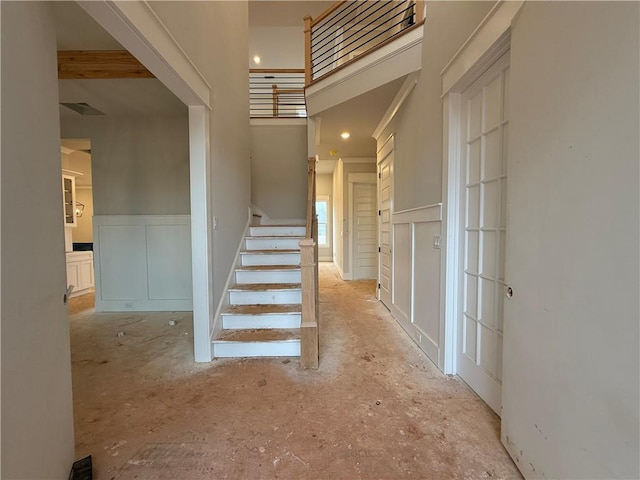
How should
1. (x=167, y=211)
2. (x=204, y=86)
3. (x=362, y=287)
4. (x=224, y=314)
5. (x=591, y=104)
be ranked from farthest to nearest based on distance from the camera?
(x=362, y=287) → (x=167, y=211) → (x=224, y=314) → (x=204, y=86) → (x=591, y=104)

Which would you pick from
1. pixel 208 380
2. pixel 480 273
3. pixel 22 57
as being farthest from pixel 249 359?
pixel 22 57

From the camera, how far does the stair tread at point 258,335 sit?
2.55 meters

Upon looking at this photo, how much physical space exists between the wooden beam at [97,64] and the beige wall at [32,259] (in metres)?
1.58

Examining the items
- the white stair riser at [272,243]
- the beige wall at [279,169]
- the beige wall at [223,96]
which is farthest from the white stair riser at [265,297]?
the beige wall at [279,169]

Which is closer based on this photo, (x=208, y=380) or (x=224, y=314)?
(x=208, y=380)

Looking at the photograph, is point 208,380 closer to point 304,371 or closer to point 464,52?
point 304,371

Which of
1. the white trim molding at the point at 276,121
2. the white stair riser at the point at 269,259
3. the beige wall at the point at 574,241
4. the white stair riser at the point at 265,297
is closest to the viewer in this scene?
the beige wall at the point at 574,241

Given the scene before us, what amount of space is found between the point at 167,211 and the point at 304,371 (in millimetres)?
3023

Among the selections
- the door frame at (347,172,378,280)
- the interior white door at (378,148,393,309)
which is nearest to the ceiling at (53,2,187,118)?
the interior white door at (378,148,393,309)

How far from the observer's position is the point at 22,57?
37.8 inches

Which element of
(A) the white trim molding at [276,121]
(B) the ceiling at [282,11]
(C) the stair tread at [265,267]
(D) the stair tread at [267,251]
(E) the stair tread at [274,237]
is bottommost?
(C) the stair tread at [265,267]

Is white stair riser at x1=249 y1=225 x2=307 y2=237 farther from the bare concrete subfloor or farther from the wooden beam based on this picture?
the wooden beam

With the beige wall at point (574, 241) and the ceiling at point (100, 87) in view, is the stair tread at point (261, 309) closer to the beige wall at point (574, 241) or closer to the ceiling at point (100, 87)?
the beige wall at point (574, 241)

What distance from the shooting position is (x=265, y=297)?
3041 mm
